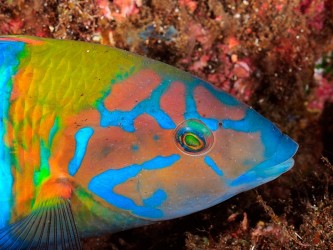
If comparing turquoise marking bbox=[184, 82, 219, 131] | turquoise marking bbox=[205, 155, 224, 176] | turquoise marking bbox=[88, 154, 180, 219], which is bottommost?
turquoise marking bbox=[88, 154, 180, 219]

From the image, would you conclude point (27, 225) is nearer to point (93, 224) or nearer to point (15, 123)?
point (93, 224)

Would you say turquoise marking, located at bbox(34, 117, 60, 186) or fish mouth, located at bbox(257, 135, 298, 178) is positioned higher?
fish mouth, located at bbox(257, 135, 298, 178)

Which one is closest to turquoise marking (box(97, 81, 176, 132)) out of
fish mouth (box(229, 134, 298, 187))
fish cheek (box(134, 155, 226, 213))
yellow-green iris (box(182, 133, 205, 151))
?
yellow-green iris (box(182, 133, 205, 151))

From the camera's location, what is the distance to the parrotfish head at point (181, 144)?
2377 millimetres

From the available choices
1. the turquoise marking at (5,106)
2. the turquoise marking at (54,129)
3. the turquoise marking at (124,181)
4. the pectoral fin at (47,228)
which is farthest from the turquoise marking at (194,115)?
the turquoise marking at (5,106)

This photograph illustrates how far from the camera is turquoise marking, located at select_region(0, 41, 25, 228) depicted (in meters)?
2.46

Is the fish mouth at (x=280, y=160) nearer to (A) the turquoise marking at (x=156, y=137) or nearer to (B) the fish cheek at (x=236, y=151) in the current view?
(B) the fish cheek at (x=236, y=151)

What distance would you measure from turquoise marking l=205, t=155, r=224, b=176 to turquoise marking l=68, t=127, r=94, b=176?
2.24ft

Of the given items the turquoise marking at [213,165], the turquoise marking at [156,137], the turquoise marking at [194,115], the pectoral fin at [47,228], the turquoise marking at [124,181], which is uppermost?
the turquoise marking at [194,115]

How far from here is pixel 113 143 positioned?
2.42 metres

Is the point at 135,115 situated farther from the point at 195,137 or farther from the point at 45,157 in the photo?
the point at 45,157

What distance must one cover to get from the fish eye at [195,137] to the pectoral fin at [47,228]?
2.50 feet

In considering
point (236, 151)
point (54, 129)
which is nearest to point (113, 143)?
point (54, 129)

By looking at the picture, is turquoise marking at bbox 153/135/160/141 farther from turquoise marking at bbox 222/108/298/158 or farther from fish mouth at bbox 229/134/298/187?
fish mouth at bbox 229/134/298/187
